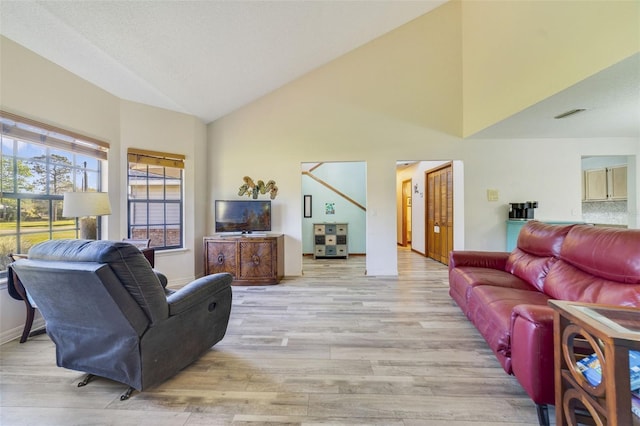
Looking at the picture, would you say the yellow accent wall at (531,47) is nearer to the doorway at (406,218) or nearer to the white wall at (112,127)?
the doorway at (406,218)

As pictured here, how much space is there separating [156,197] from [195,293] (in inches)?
108

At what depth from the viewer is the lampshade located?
2.39 meters

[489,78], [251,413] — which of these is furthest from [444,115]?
[251,413]

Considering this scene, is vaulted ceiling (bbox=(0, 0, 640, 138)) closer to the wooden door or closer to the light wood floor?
the wooden door

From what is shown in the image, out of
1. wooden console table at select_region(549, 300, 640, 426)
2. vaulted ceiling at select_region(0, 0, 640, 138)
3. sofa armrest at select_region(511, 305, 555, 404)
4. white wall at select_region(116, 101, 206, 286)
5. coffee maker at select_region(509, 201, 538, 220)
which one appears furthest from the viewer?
coffee maker at select_region(509, 201, 538, 220)

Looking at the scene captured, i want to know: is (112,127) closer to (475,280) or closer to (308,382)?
(308,382)

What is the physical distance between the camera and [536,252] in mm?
2574

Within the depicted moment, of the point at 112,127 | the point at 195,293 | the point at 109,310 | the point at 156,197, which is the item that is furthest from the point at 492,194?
the point at 112,127

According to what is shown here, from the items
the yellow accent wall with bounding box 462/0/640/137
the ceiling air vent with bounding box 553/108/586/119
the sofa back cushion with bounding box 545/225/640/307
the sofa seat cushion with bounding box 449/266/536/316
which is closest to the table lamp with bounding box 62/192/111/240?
the sofa seat cushion with bounding box 449/266/536/316

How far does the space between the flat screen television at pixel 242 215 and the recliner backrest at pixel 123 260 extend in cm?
265

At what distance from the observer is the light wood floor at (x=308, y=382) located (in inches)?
58.1

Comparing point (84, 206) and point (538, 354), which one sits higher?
point (84, 206)

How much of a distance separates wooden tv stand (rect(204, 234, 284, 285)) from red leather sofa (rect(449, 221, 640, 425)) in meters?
2.61

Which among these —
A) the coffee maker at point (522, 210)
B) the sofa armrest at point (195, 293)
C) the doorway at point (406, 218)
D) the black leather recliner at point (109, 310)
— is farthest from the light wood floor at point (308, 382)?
the doorway at point (406, 218)
